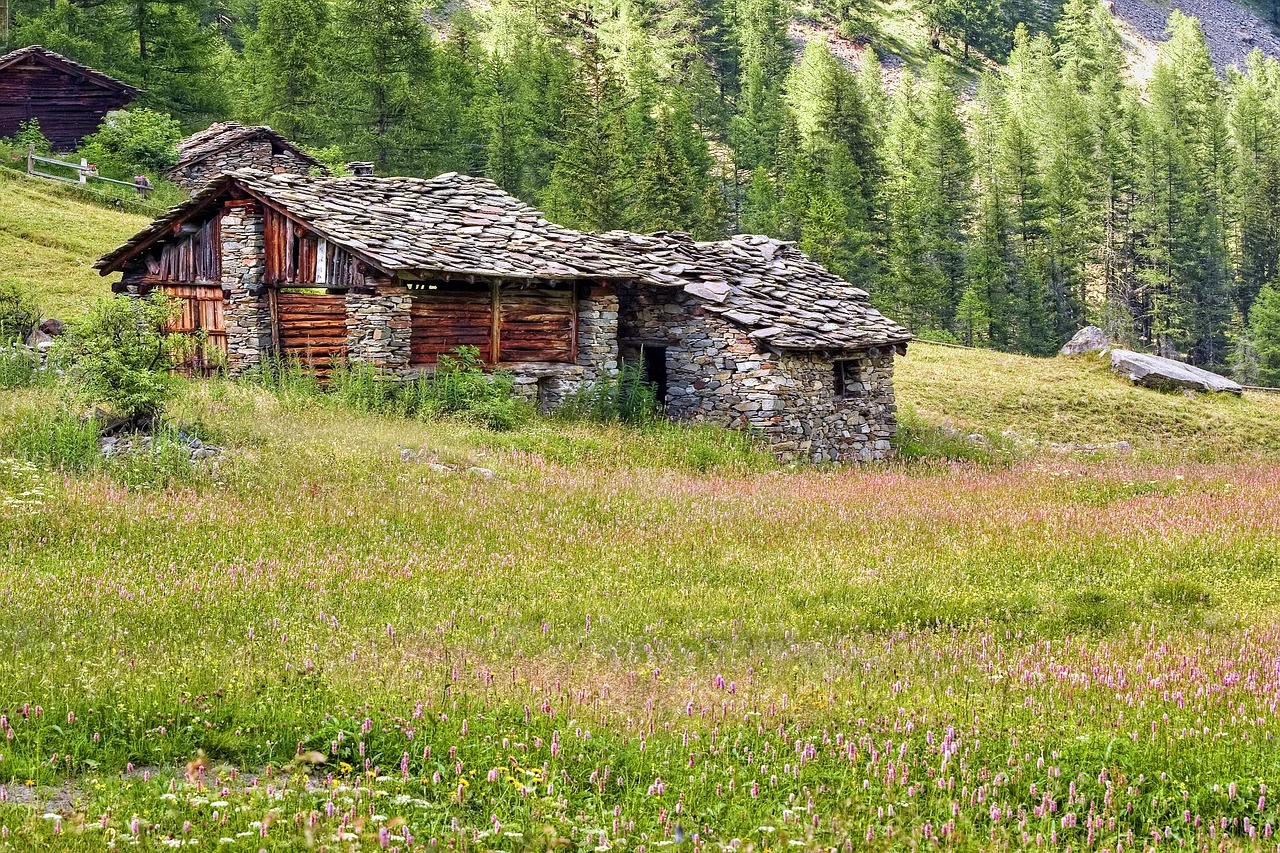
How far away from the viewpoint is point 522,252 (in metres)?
23.4

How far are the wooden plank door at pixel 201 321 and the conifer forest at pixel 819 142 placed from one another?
26.9 metres

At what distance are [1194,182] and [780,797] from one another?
3213 inches

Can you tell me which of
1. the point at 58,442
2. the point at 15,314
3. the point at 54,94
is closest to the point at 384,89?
A: the point at 54,94

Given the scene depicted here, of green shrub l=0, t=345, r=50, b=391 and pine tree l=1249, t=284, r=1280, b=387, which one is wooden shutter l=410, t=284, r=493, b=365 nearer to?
green shrub l=0, t=345, r=50, b=391

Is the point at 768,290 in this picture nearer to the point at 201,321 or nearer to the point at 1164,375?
the point at 201,321

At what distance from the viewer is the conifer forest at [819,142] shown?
53.4m

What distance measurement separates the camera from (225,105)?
182ft

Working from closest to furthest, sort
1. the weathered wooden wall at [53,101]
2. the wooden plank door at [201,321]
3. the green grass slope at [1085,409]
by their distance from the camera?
the wooden plank door at [201,321]
the green grass slope at [1085,409]
the weathered wooden wall at [53,101]

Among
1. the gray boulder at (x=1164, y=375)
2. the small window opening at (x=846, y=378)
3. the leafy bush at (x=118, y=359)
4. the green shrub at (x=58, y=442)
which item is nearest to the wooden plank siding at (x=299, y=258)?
the leafy bush at (x=118, y=359)

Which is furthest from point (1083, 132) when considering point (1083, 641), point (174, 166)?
point (1083, 641)

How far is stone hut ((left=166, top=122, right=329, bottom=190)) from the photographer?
44.8 m

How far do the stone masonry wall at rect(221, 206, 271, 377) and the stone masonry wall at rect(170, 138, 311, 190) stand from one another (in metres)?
22.5

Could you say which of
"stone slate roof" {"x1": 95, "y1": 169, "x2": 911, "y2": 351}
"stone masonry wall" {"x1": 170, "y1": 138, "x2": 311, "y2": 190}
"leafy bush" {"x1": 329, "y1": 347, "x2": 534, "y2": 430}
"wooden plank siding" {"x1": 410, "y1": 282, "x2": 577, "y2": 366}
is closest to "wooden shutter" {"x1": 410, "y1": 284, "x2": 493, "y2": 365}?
"wooden plank siding" {"x1": 410, "y1": 282, "x2": 577, "y2": 366}

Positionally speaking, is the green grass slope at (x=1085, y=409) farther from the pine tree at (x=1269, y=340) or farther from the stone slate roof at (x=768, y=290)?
the pine tree at (x=1269, y=340)
